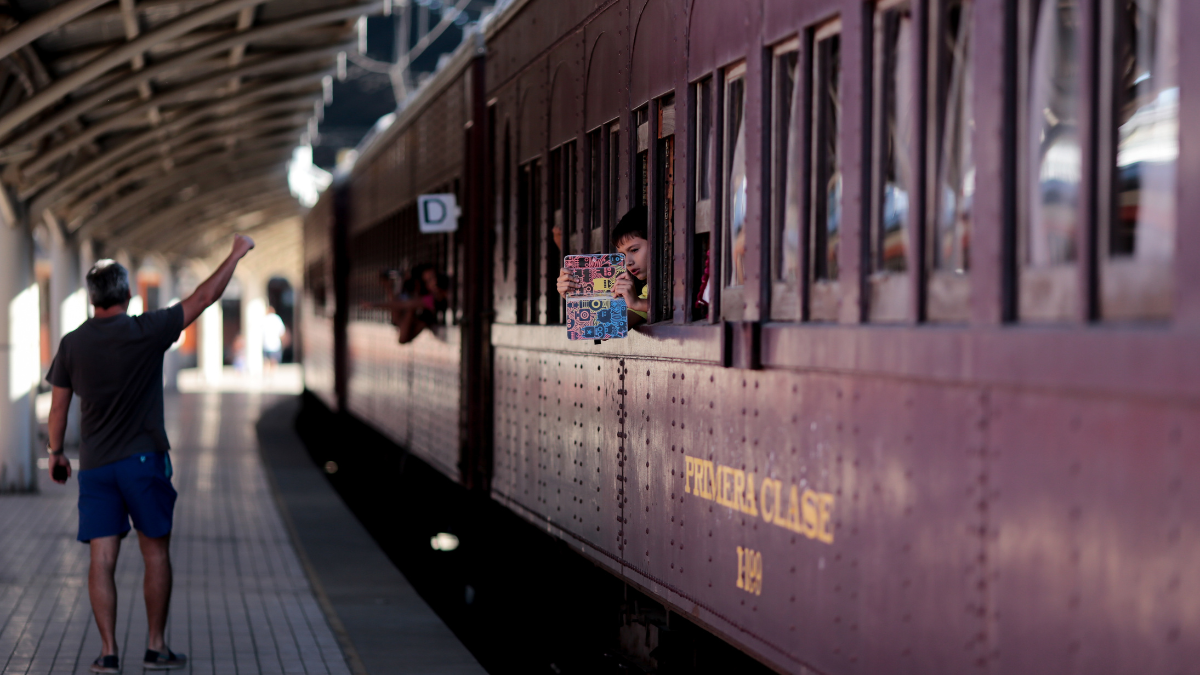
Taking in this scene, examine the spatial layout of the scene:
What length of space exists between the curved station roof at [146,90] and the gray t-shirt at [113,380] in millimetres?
3438

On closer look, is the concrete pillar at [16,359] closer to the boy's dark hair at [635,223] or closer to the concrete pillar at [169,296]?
the boy's dark hair at [635,223]

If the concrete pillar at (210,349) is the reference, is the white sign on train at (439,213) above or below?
above


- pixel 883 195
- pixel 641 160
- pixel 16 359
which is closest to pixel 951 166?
pixel 883 195

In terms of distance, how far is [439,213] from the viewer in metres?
9.74

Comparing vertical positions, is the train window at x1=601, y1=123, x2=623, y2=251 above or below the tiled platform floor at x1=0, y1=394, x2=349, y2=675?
above

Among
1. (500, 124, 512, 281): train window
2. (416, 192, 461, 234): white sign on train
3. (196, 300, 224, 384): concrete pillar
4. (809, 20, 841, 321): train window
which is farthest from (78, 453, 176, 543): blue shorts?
(196, 300, 224, 384): concrete pillar

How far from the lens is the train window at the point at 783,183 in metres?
4.00

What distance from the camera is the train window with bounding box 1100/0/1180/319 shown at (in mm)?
2512

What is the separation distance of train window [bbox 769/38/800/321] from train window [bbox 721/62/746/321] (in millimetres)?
272

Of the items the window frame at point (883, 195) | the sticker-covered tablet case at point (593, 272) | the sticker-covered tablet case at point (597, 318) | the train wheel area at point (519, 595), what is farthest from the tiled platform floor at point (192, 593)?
the window frame at point (883, 195)

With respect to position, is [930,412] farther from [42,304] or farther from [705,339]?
[42,304]

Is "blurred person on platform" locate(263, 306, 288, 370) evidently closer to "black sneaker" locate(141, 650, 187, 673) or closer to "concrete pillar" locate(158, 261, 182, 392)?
"concrete pillar" locate(158, 261, 182, 392)

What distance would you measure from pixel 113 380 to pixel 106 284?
1.29 feet

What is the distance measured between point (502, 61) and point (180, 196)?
58.9ft
